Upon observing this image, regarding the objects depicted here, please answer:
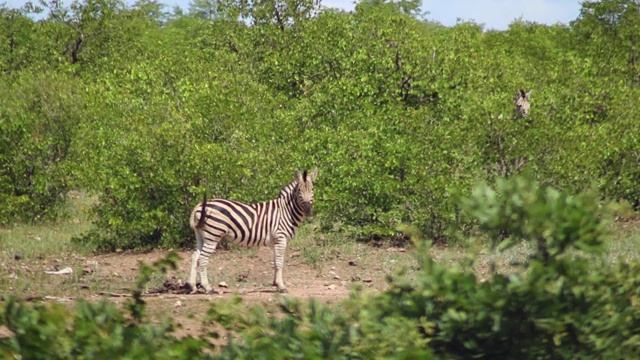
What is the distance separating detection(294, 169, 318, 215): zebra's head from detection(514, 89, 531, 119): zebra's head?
177 inches

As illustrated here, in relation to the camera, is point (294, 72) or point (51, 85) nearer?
point (51, 85)

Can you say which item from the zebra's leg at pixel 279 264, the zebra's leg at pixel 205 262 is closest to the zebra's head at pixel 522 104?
the zebra's leg at pixel 279 264

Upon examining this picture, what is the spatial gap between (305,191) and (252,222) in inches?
28.2

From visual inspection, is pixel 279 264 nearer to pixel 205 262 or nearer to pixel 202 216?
pixel 205 262

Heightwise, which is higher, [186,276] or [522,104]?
[522,104]

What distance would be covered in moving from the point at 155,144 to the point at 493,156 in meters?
4.62

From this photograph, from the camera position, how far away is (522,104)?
16969 mm

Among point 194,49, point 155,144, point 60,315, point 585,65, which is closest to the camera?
point 60,315

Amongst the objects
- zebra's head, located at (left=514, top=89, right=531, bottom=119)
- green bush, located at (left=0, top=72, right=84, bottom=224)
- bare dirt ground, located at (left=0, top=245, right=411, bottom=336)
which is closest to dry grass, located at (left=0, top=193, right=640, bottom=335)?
bare dirt ground, located at (left=0, top=245, right=411, bottom=336)

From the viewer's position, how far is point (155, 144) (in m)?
15.6

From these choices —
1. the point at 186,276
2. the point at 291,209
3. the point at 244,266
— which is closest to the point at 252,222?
the point at 291,209

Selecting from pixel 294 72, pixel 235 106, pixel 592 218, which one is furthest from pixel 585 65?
pixel 592 218

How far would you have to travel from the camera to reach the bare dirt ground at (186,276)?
11.5 meters

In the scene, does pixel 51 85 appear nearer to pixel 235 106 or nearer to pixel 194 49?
pixel 235 106
